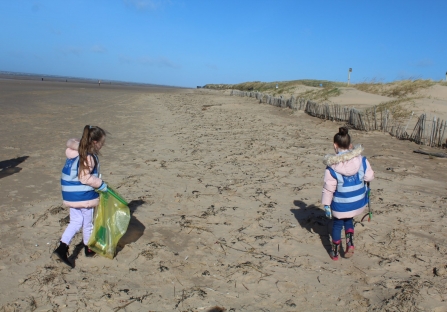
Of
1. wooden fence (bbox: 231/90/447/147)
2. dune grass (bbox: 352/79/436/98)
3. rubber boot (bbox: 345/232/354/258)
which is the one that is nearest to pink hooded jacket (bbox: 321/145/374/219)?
rubber boot (bbox: 345/232/354/258)

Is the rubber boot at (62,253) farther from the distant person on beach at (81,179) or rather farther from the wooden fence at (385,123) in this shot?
the wooden fence at (385,123)

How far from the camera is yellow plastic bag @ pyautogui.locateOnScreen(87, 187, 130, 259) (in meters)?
3.17

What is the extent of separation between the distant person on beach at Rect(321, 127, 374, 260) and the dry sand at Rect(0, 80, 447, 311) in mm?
498

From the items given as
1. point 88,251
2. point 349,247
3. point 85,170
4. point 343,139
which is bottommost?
point 88,251

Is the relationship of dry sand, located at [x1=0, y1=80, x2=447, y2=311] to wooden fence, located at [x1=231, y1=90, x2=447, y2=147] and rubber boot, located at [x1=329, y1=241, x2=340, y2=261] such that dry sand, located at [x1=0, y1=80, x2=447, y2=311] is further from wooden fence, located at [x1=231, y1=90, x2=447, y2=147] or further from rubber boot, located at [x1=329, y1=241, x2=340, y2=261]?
wooden fence, located at [x1=231, y1=90, x2=447, y2=147]

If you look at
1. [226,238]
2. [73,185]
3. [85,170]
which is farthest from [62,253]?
[226,238]

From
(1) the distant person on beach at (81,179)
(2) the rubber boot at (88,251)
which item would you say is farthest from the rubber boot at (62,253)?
(2) the rubber boot at (88,251)

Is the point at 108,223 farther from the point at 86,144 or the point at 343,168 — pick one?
the point at 343,168

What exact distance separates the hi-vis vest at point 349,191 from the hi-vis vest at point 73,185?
2.16m

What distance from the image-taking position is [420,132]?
335 inches

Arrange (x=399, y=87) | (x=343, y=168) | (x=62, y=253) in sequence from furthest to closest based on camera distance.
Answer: (x=399, y=87) → (x=343, y=168) → (x=62, y=253)

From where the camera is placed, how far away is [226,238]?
3.76m

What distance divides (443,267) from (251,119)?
10.1 metres

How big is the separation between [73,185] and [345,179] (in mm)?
2387
